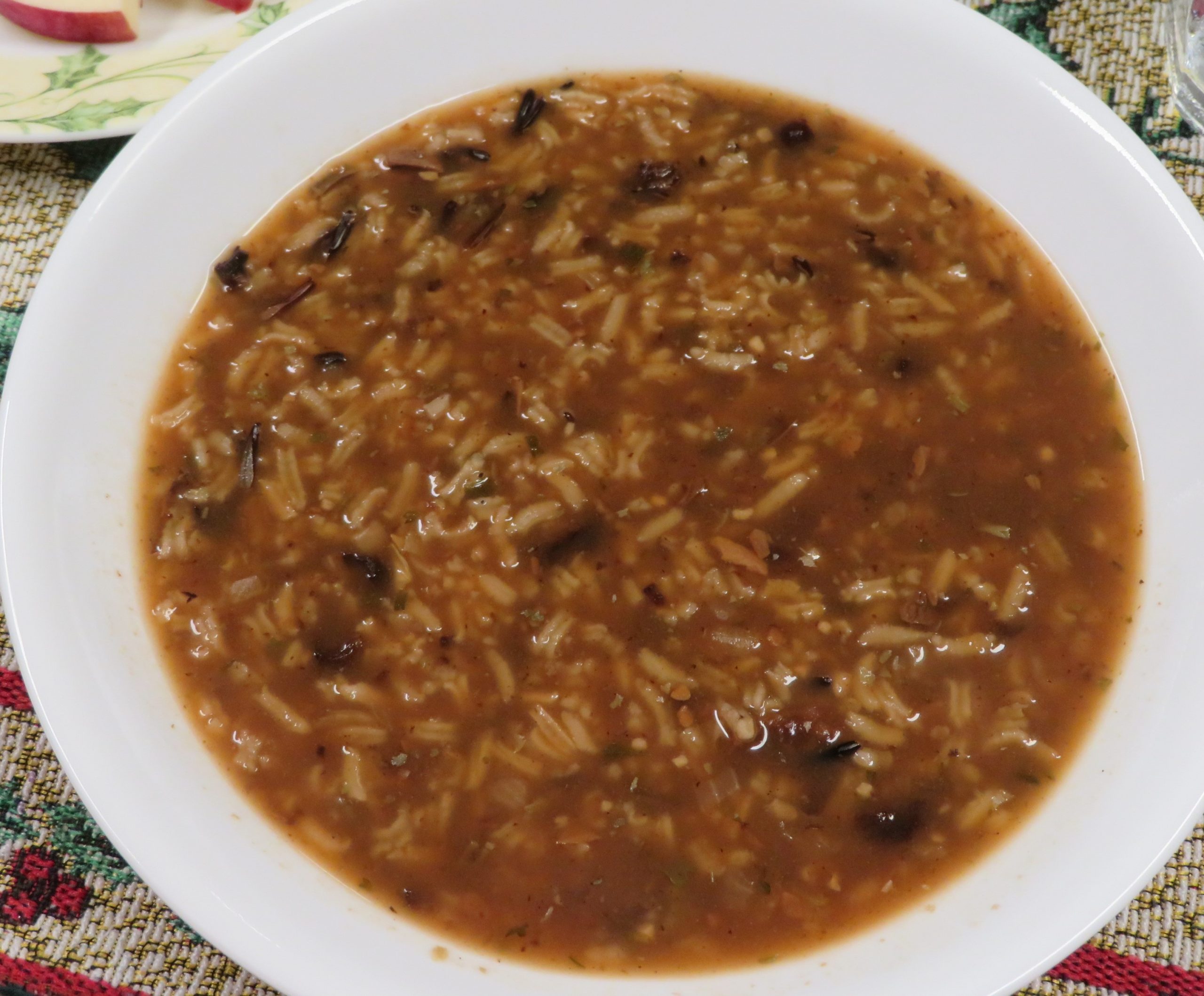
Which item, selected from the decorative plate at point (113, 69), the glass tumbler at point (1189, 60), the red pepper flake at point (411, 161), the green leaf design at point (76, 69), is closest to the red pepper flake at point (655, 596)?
the red pepper flake at point (411, 161)

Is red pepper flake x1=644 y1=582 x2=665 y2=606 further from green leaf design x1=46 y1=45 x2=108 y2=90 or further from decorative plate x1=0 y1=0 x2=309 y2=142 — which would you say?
green leaf design x1=46 y1=45 x2=108 y2=90

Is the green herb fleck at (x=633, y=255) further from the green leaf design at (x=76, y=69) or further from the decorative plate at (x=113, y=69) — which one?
the green leaf design at (x=76, y=69)

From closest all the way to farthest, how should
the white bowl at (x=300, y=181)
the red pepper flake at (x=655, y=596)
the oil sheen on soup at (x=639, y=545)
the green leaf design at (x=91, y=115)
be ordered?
the white bowl at (x=300, y=181) < the oil sheen on soup at (x=639, y=545) < the red pepper flake at (x=655, y=596) < the green leaf design at (x=91, y=115)

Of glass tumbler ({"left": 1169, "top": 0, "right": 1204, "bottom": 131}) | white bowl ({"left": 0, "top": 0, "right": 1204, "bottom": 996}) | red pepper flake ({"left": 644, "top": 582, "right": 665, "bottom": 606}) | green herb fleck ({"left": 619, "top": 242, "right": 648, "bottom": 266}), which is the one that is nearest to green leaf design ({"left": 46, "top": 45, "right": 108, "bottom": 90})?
white bowl ({"left": 0, "top": 0, "right": 1204, "bottom": 996})

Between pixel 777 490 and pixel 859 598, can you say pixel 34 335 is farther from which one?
pixel 859 598

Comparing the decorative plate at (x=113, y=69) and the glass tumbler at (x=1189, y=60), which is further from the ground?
the glass tumbler at (x=1189, y=60)

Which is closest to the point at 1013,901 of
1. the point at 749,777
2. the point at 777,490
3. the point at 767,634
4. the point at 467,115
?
the point at 749,777
